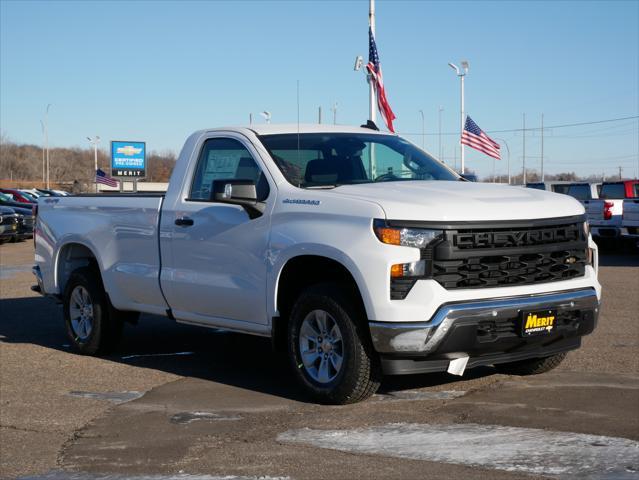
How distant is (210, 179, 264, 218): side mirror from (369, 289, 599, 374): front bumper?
1542 millimetres

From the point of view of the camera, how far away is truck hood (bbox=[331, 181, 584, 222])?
6.64 meters

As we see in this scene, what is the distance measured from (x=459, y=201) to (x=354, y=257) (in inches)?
33.3

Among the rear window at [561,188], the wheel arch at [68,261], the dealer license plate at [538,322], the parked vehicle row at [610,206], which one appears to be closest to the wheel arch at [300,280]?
the dealer license plate at [538,322]

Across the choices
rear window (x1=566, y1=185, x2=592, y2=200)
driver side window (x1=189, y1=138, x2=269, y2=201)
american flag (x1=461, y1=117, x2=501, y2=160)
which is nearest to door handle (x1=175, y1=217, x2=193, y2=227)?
driver side window (x1=189, y1=138, x2=269, y2=201)

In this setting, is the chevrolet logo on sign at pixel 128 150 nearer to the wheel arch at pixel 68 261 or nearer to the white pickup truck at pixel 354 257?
the wheel arch at pixel 68 261

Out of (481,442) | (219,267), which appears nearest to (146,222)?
(219,267)

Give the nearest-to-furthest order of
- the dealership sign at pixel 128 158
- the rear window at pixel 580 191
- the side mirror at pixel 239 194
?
the side mirror at pixel 239 194 → the rear window at pixel 580 191 → the dealership sign at pixel 128 158

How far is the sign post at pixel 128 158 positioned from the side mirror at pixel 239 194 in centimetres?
3496

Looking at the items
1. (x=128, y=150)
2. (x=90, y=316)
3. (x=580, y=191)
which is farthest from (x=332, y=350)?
(x=128, y=150)

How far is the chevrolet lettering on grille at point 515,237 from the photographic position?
6688 millimetres

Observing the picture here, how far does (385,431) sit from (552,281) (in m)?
1.82

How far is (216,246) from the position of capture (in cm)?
797

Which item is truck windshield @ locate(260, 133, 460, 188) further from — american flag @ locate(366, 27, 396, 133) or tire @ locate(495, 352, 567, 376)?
american flag @ locate(366, 27, 396, 133)

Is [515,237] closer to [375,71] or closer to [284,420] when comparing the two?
[284,420]
